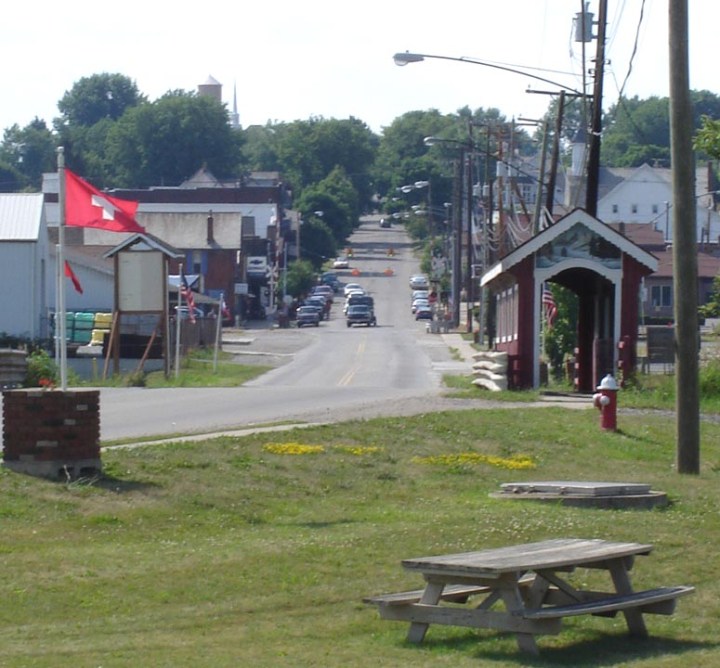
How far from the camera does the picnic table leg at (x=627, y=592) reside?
1048 cm

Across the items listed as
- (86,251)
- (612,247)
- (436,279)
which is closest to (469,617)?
(612,247)

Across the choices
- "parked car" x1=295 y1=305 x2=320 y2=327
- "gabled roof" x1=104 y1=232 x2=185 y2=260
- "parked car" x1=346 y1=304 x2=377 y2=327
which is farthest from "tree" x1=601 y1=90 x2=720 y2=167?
"gabled roof" x1=104 y1=232 x2=185 y2=260

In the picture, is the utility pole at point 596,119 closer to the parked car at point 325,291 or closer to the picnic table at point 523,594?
the picnic table at point 523,594

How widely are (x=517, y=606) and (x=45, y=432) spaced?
6.97 metres

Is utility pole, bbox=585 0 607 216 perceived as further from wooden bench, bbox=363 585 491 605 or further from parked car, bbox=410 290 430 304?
parked car, bbox=410 290 430 304

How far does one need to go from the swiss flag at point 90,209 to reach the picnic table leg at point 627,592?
7.46 m

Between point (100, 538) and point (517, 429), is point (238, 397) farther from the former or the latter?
point (100, 538)

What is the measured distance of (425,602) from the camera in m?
10.0

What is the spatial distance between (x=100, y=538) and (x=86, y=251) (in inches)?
2402

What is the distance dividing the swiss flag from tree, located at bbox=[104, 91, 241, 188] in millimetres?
160572

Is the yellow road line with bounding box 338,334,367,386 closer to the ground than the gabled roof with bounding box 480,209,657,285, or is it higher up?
closer to the ground

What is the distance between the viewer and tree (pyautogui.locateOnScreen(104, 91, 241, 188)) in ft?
575

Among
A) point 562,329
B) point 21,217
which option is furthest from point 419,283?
point 562,329

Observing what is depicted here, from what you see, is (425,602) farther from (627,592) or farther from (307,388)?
(307,388)
